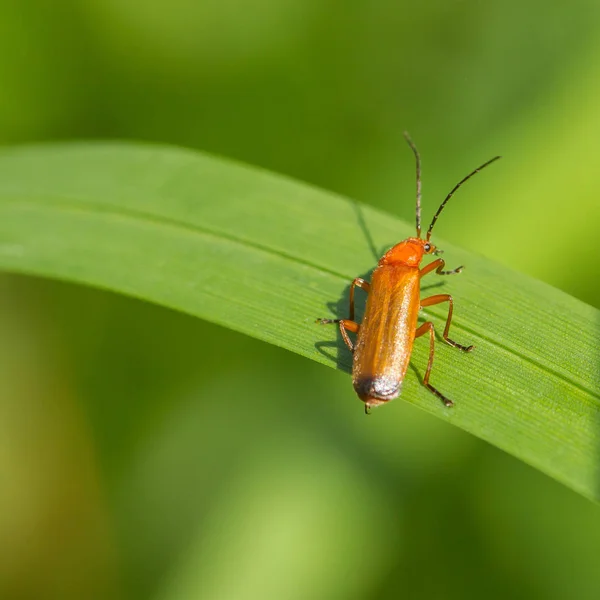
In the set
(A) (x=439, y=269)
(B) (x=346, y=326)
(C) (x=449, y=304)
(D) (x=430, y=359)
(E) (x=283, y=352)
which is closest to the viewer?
(D) (x=430, y=359)

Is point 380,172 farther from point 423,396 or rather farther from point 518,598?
point 518,598

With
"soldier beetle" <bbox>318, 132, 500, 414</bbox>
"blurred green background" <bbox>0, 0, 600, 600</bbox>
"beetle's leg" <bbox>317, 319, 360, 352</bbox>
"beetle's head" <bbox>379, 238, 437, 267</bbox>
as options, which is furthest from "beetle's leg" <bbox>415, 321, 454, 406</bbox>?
"blurred green background" <bbox>0, 0, 600, 600</bbox>

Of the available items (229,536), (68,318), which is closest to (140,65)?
(68,318)

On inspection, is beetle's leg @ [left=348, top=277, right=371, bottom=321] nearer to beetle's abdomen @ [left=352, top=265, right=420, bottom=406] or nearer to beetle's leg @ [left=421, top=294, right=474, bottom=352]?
beetle's abdomen @ [left=352, top=265, right=420, bottom=406]

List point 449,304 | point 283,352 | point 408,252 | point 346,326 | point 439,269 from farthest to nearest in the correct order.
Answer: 1. point 283,352
2. point 408,252
3. point 439,269
4. point 346,326
5. point 449,304

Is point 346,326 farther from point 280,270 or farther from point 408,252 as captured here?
point 408,252

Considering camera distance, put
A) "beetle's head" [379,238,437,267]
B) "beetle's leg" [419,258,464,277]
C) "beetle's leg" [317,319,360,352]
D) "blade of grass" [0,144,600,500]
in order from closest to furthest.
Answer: "blade of grass" [0,144,600,500] → "beetle's leg" [317,319,360,352] → "beetle's leg" [419,258,464,277] → "beetle's head" [379,238,437,267]

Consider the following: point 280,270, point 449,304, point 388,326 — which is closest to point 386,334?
point 388,326
